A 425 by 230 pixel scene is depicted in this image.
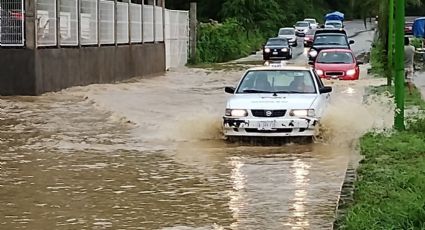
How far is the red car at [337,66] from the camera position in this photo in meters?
32.3

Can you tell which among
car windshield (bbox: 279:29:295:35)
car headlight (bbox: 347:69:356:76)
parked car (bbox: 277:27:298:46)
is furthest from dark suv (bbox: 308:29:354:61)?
car windshield (bbox: 279:29:295:35)

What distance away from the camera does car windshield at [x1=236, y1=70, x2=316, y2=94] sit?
1684 cm

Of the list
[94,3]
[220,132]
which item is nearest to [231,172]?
[220,132]

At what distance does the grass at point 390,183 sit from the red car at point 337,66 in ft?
51.4

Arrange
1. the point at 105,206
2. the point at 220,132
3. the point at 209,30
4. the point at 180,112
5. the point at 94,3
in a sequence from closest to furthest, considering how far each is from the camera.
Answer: the point at 105,206 < the point at 220,132 < the point at 180,112 < the point at 94,3 < the point at 209,30

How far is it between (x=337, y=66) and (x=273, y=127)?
17503 millimetres

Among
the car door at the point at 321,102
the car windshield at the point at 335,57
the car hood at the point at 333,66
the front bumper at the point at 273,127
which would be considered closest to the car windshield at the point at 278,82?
the car door at the point at 321,102

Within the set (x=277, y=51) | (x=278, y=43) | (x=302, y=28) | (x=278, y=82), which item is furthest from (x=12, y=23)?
(x=302, y=28)

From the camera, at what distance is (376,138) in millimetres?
15062

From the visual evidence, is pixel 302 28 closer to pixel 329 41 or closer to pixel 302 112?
pixel 329 41

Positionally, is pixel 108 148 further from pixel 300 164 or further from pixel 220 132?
pixel 300 164

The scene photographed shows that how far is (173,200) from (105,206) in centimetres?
80

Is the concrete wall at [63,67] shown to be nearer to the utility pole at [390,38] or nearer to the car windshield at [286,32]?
the utility pole at [390,38]

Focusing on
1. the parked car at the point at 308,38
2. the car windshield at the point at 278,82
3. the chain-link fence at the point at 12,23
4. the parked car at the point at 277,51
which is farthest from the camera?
the parked car at the point at 308,38
